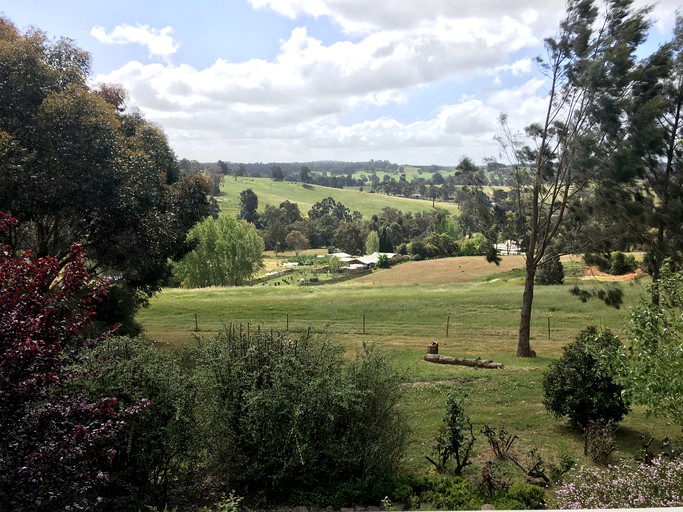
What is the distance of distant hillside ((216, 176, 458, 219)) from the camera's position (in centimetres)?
15988

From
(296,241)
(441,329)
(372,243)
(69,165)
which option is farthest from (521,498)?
(296,241)

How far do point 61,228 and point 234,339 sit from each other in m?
13.4

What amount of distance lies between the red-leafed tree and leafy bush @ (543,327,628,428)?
878cm

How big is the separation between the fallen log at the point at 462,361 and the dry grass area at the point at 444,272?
4050 cm

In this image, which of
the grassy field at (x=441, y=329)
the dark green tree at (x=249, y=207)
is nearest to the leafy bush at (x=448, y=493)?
the grassy field at (x=441, y=329)

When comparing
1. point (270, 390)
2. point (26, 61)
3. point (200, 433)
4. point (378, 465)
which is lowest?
point (378, 465)

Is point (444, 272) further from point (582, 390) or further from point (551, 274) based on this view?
point (582, 390)

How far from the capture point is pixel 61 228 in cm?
1880

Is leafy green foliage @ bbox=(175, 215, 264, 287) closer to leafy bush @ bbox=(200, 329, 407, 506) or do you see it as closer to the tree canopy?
the tree canopy

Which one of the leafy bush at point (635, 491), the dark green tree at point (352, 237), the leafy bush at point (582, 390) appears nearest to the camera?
the leafy bush at point (635, 491)

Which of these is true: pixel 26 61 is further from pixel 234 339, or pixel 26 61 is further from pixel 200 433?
pixel 200 433

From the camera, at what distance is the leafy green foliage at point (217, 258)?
190ft

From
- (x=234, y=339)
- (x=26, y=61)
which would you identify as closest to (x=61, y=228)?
(x=26, y=61)

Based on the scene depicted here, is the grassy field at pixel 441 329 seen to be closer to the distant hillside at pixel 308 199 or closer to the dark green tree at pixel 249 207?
the dark green tree at pixel 249 207
